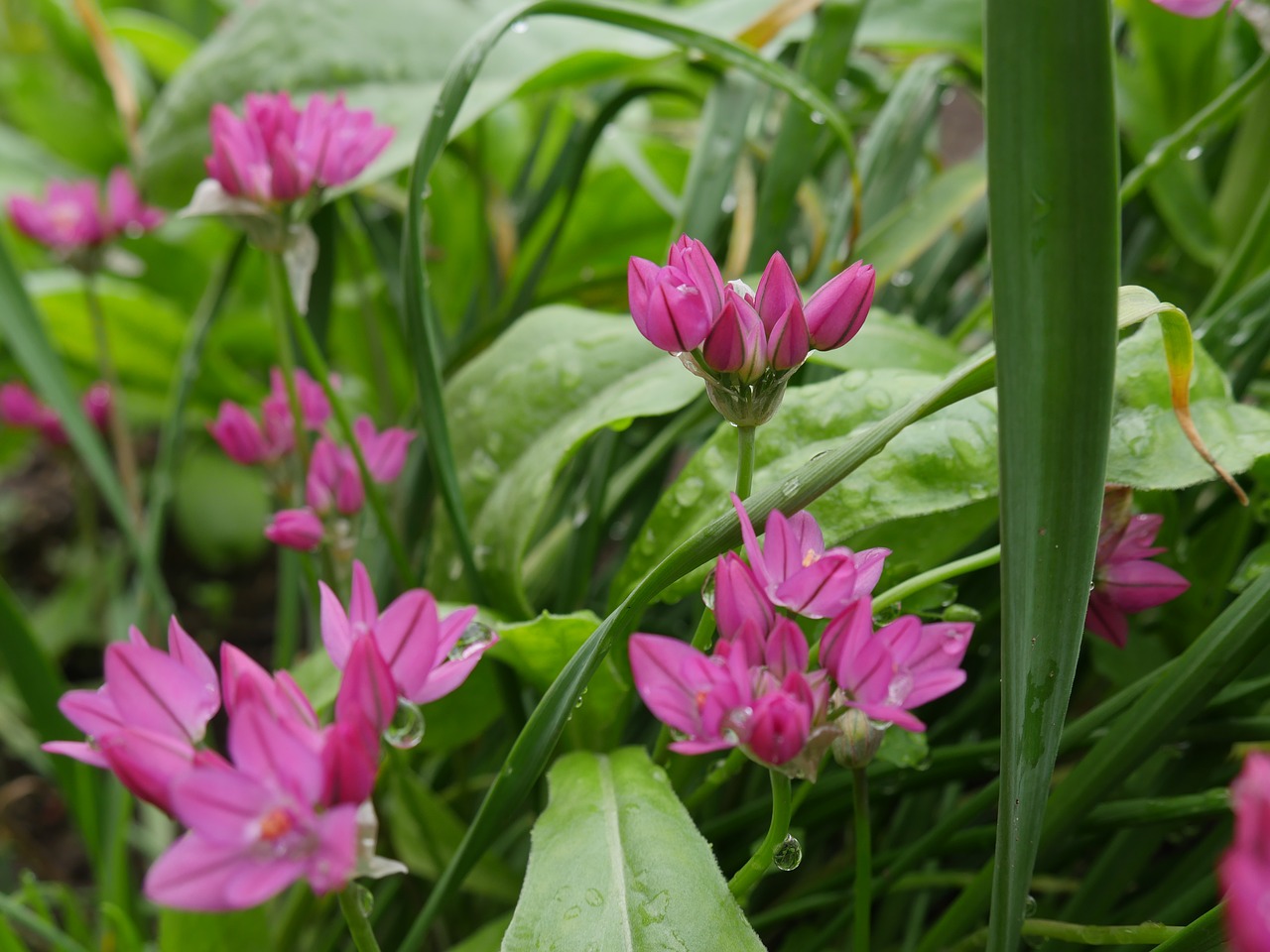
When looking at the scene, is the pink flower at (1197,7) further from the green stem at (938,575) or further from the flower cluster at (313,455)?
the flower cluster at (313,455)

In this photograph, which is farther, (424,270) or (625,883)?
(424,270)

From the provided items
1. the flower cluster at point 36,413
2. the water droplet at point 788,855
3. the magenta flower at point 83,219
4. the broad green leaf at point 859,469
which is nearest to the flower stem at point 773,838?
the water droplet at point 788,855

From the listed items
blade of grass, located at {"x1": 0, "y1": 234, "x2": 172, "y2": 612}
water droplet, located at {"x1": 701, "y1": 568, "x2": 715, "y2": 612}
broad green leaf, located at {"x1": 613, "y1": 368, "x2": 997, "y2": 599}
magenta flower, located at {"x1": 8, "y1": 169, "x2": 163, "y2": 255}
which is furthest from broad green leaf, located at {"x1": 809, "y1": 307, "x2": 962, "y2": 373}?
magenta flower, located at {"x1": 8, "y1": 169, "x2": 163, "y2": 255}

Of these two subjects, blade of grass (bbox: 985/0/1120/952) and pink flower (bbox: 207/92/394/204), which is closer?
blade of grass (bbox: 985/0/1120/952)

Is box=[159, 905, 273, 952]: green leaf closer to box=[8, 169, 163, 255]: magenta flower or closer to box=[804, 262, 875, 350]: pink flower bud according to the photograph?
box=[804, 262, 875, 350]: pink flower bud

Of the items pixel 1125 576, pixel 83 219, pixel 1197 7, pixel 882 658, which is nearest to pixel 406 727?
pixel 882 658

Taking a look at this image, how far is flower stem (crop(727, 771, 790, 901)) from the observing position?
12.1 inches

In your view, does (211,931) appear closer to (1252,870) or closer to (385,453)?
(385,453)

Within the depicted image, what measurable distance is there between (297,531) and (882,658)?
324mm

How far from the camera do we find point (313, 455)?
0.57 metres

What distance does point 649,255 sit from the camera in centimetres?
104

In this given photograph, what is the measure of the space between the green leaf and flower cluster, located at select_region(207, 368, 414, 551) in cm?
18

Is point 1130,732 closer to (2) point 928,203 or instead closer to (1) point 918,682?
(1) point 918,682

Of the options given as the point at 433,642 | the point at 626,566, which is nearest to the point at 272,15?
the point at 626,566
